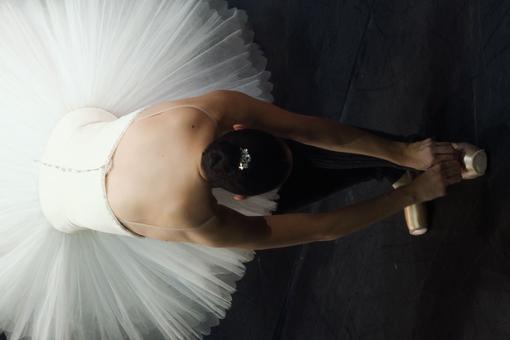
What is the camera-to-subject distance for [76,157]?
1.31 metres

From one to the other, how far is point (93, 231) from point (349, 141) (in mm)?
696

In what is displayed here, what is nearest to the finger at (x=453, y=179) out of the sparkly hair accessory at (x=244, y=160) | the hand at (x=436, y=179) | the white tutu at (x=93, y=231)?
the hand at (x=436, y=179)

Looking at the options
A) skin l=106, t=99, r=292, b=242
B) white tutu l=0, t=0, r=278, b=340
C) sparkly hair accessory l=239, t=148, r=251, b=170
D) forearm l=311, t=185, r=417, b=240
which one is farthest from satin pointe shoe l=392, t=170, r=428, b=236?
sparkly hair accessory l=239, t=148, r=251, b=170

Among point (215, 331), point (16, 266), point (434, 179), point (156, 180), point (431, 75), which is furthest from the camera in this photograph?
point (215, 331)

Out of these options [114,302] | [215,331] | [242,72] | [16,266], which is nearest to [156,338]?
[114,302]

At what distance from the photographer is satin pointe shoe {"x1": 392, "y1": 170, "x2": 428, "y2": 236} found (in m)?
1.56

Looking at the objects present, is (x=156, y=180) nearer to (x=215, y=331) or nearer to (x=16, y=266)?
(x=16, y=266)

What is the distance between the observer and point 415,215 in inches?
62.0

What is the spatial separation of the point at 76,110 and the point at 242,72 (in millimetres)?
493

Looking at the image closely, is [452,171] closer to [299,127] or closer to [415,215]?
[415,215]

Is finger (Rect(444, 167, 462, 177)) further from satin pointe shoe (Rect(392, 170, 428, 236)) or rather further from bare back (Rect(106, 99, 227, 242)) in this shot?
bare back (Rect(106, 99, 227, 242))

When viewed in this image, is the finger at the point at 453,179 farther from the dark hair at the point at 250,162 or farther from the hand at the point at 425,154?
the dark hair at the point at 250,162

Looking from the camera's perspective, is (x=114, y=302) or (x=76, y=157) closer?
(x=76, y=157)

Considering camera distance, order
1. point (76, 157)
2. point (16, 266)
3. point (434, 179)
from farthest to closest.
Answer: point (16, 266) < point (434, 179) < point (76, 157)
